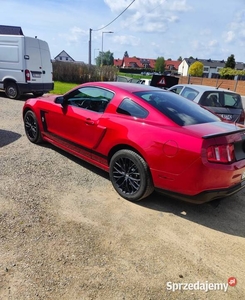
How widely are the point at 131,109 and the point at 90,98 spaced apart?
3.11 feet

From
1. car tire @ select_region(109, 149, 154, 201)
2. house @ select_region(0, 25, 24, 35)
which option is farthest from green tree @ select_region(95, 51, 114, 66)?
car tire @ select_region(109, 149, 154, 201)

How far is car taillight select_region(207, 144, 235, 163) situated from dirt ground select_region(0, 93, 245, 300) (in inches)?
34.7

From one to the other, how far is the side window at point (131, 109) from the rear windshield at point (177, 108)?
0.16 meters

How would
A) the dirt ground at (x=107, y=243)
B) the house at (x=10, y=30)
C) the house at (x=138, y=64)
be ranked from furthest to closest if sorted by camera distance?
the house at (x=138, y=64) < the house at (x=10, y=30) < the dirt ground at (x=107, y=243)

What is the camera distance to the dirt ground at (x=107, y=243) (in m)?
2.15

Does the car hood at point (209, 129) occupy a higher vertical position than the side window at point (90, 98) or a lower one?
lower

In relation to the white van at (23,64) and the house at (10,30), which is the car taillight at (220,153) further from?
the house at (10,30)

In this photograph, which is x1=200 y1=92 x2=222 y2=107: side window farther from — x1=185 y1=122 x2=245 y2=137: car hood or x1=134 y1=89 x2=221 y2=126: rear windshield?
x1=185 y1=122 x2=245 y2=137: car hood

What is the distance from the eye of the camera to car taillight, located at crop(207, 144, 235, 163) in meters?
2.75

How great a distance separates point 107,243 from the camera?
2.65 metres

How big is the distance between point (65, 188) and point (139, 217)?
1230mm

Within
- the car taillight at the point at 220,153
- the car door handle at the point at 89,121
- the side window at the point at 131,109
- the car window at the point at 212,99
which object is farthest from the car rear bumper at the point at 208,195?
the car window at the point at 212,99

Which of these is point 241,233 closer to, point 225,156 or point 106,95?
point 225,156

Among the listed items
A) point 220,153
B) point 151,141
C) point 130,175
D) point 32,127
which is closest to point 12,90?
point 32,127
